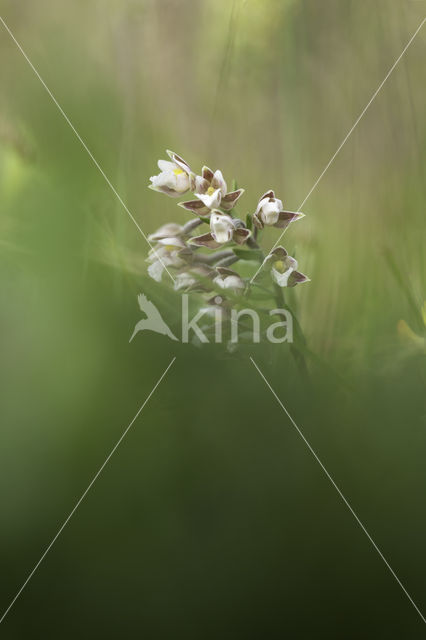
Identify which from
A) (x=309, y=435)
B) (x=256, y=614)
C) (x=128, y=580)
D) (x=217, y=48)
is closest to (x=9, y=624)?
(x=128, y=580)

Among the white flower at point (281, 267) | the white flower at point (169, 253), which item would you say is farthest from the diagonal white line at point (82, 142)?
the white flower at point (281, 267)

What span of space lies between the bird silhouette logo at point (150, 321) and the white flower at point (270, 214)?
0.79ft

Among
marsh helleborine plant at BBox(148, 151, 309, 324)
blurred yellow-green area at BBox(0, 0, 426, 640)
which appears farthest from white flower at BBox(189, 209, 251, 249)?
blurred yellow-green area at BBox(0, 0, 426, 640)

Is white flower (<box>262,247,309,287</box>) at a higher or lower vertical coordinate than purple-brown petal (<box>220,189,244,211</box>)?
lower

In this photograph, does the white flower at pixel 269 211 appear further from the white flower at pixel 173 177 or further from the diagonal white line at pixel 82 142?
the diagonal white line at pixel 82 142

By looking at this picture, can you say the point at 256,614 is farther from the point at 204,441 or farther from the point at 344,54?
the point at 344,54

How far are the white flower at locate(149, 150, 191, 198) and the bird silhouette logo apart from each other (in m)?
0.21

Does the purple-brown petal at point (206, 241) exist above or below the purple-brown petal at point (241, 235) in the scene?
below

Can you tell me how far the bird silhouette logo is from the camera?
34.4 inches

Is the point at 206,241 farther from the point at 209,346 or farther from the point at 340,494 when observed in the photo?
the point at 340,494

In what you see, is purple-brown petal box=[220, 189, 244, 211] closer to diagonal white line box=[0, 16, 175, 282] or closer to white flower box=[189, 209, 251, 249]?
white flower box=[189, 209, 251, 249]

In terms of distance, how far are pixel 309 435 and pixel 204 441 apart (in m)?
0.15

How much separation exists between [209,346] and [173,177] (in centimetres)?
25

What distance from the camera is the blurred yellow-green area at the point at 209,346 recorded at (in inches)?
31.9
